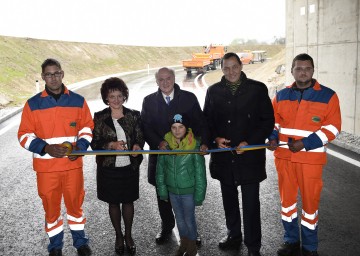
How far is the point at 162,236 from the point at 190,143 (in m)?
1.36

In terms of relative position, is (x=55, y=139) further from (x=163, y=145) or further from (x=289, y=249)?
(x=289, y=249)

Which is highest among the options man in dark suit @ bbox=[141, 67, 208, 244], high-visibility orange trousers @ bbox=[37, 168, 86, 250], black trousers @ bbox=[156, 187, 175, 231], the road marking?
man in dark suit @ bbox=[141, 67, 208, 244]

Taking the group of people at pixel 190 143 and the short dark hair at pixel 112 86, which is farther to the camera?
the short dark hair at pixel 112 86

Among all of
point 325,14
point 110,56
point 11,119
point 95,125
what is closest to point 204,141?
point 95,125

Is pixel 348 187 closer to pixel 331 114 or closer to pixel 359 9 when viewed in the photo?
pixel 331 114

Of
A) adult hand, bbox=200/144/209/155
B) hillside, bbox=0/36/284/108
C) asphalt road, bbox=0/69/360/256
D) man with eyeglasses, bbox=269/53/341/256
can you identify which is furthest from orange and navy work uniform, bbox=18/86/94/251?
hillside, bbox=0/36/284/108

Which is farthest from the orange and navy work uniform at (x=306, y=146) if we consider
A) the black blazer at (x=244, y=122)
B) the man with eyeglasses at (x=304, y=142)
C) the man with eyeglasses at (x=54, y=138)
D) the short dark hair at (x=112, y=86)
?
the man with eyeglasses at (x=54, y=138)

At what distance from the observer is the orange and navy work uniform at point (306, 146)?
4.00 meters

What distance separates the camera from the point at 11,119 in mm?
14219

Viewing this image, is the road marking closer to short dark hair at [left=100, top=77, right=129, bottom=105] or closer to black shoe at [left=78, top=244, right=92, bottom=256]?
short dark hair at [left=100, top=77, right=129, bottom=105]

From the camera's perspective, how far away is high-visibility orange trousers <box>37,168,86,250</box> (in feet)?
13.6

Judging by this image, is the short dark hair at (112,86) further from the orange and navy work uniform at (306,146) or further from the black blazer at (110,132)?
the orange and navy work uniform at (306,146)

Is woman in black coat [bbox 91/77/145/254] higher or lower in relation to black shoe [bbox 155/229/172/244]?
higher

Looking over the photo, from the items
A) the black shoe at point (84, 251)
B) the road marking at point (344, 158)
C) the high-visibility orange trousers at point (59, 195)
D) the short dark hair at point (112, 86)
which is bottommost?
the road marking at point (344, 158)
